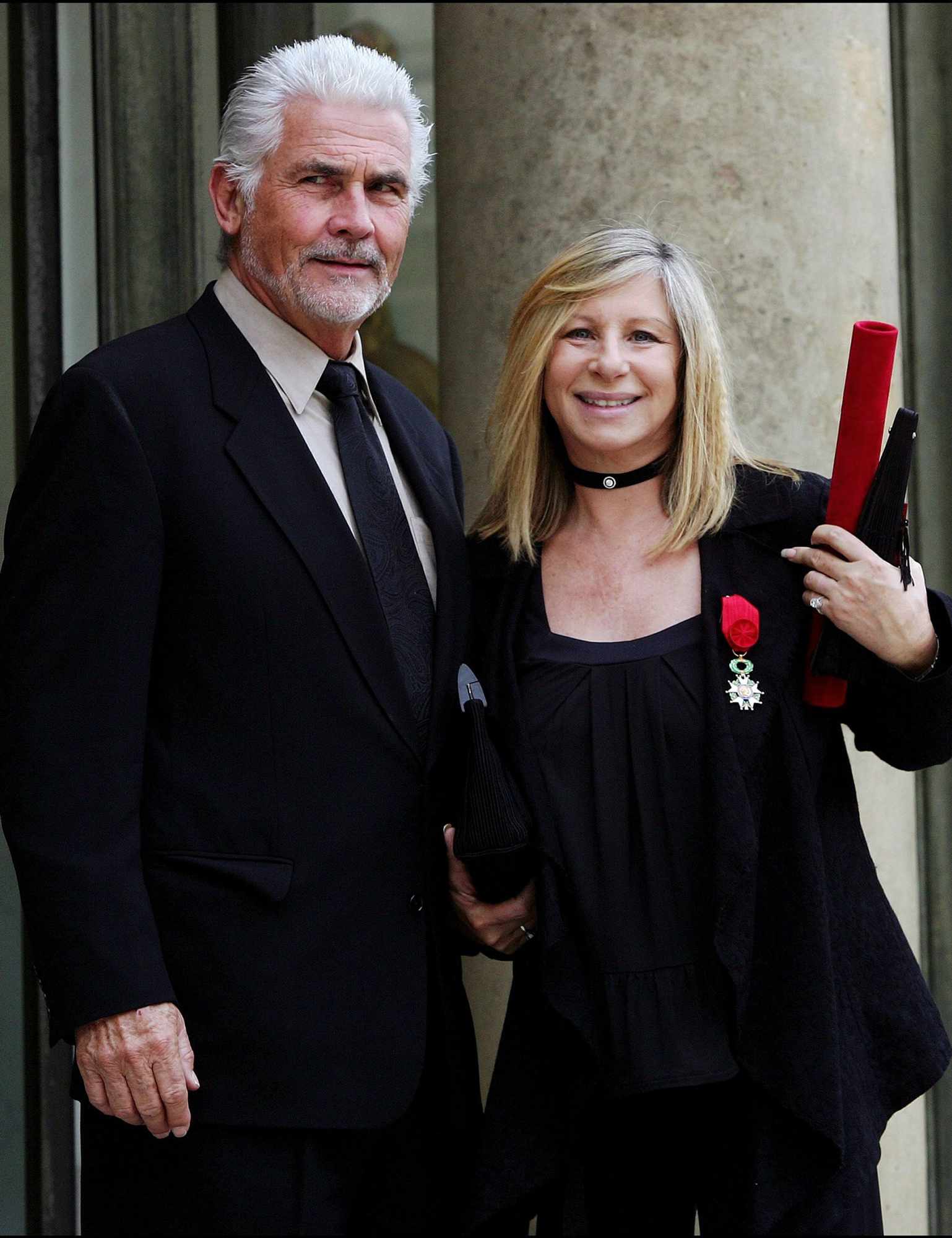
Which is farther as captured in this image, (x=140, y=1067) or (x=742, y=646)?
(x=742, y=646)

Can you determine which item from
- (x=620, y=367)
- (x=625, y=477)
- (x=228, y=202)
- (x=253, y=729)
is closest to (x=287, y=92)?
(x=228, y=202)

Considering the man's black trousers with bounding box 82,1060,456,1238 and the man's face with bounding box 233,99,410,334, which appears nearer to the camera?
the man's black trousers with bounding box 82,1060,456,1238

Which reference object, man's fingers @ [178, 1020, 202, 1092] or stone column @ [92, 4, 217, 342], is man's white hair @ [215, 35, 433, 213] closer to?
man's fingers @ [178, 1020, 202, 1092]

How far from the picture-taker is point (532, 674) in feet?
8.88

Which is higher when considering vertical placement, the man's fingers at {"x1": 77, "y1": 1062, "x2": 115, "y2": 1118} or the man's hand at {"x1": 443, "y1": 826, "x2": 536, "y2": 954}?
the man's hand at {"x1": 443, "y1": 826, "x2": 536, "y2": 954}

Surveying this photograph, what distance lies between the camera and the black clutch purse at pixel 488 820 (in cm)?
250

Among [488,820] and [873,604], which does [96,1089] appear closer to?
[488,820]

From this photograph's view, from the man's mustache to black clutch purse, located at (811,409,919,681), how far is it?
2.88 feet

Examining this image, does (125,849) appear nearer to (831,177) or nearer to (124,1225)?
(124,1225)

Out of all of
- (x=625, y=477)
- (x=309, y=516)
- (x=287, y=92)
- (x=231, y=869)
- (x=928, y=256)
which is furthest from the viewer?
(x=928, y=256)

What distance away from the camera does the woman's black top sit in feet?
8.21

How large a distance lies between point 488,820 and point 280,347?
2.76 feet

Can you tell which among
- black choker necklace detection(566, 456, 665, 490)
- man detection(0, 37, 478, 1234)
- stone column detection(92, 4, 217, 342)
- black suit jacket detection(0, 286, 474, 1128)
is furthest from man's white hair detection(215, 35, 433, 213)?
stone column detection(92, 4, 217, 342)

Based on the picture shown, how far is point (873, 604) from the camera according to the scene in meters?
2.49
